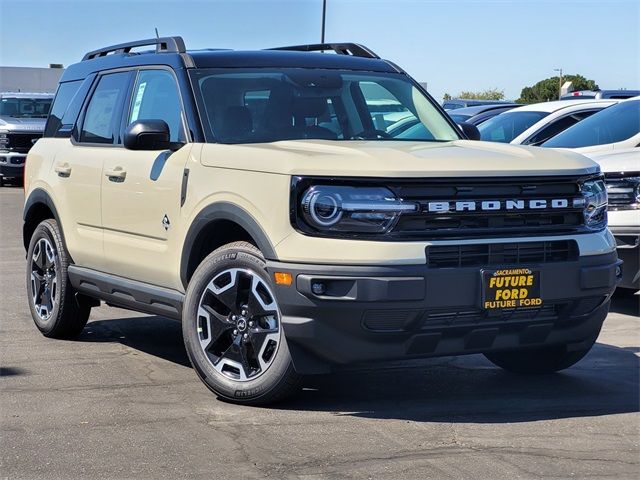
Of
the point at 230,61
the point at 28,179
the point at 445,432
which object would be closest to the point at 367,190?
the point at 445,432

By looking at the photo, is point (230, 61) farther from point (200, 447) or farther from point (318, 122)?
point (200, 447)

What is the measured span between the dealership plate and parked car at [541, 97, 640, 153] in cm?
452

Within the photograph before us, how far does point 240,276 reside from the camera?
5.92m

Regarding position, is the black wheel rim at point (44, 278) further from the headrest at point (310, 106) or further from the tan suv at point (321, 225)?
the headrest at point (310, 106)

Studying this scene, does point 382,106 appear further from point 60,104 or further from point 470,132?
point 60,104

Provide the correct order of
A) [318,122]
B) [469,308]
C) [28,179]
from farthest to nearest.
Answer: [28,179] < [318,122] < [469,308]

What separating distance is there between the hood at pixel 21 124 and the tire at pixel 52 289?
57.6 ft

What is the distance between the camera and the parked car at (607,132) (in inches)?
394

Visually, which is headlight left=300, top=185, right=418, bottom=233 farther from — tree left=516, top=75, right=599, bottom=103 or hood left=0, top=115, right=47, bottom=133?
tree left=516, top=75, right=599, bottom=103

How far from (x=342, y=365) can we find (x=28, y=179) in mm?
3874

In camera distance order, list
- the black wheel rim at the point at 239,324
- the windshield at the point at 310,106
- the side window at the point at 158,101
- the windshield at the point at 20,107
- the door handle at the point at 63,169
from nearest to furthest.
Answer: the black wheel rim at the point at 239,324 → the windshield at the point at 310,106 → the side window at the point at 158,101 → the door handle at the point at 63,169 → the windshield at the point at 20,107

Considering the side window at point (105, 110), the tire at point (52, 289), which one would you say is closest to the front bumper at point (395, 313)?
the side window at point (105, 110)

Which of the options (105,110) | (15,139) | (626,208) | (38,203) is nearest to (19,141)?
(15,139)

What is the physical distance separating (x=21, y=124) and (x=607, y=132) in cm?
1756
